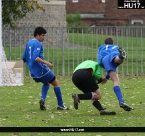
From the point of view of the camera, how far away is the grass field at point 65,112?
35.8 ft

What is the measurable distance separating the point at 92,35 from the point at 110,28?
72cm

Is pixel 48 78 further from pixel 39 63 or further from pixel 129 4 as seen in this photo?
pixel 129 4

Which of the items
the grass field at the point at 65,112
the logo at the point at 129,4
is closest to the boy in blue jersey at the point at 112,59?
the grass field at the point at 65,112

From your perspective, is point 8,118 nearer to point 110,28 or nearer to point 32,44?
point 32,44

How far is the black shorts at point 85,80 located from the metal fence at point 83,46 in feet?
38.6

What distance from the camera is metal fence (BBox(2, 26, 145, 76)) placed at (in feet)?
78.7

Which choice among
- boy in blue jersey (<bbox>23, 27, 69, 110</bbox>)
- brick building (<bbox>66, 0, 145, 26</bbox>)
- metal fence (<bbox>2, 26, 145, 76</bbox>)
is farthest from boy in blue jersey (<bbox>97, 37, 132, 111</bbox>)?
brick building (<bbox>66, 0, 145, 26</bbox>)

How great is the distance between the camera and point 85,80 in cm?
1195

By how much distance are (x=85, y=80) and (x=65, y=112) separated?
108cm

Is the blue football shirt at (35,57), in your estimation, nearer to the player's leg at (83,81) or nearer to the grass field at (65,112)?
the grass field at (65,112)

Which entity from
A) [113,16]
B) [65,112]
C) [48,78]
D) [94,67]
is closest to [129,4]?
[48,78]

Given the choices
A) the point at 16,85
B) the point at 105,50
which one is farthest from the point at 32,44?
the point at 16,85

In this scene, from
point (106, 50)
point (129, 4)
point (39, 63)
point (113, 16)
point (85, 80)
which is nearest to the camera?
point (85, 80)

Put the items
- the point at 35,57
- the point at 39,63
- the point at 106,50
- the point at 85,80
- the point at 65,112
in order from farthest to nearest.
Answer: the point at 39,63 → the point at 35,57 → the point at 65,112 → the point at 106,50 → the point at 85,80
